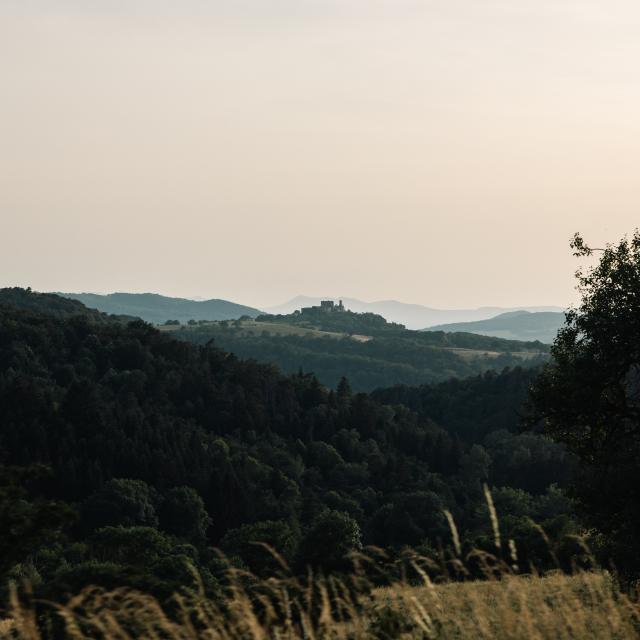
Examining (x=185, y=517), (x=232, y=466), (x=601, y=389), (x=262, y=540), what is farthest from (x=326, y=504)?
(x=601, y=389)

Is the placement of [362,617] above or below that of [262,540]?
above

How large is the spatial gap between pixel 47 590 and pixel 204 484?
140m

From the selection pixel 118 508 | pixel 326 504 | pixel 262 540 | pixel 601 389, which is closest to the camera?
pixel 601 389

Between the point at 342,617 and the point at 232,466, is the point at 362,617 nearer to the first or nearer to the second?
the point at 342,617

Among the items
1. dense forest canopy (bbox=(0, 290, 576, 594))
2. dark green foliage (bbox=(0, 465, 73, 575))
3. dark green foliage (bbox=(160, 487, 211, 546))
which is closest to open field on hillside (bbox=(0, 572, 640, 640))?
dark green foliage (bbox=(0, 465, 73, 575))

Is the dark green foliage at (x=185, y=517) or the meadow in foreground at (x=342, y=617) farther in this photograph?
the dark green foliage at (x=185, y=517)

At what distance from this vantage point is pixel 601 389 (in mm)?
29703

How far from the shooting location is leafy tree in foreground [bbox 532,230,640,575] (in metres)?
28.3

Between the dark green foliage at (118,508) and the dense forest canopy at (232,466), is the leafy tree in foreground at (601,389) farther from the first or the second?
the dark green foliage at (118,508)

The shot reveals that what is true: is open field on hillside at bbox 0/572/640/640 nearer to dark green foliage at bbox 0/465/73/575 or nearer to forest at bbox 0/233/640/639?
forest at bbox 0/233/640/639

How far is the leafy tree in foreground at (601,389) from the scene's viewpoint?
28297 mm

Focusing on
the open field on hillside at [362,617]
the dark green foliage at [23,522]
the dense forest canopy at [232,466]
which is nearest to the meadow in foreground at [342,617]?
the open field on hillside at [362,617]

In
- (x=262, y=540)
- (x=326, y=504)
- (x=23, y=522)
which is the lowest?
(x=326, y=504)

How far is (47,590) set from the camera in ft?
39.7
